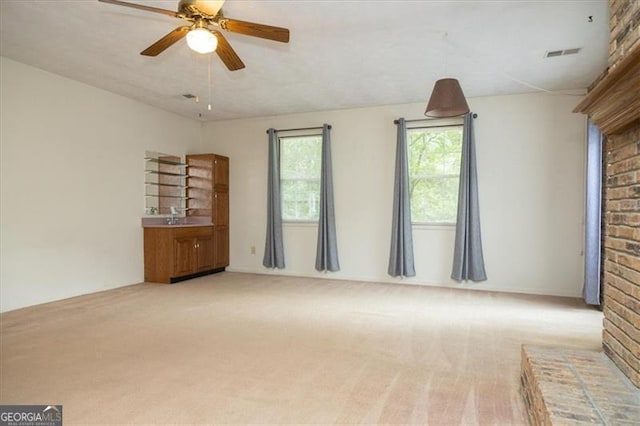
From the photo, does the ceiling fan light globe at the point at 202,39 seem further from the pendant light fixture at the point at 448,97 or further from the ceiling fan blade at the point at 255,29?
the pendant light fixture at the point at 448,97

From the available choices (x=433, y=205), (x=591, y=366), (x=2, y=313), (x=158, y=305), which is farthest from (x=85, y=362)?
(x=433, y=205)

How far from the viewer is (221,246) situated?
20.8 feet

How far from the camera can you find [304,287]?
205 inches

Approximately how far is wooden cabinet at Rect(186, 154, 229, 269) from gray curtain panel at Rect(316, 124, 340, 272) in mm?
1777

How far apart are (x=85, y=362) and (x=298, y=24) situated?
3029 millimetres

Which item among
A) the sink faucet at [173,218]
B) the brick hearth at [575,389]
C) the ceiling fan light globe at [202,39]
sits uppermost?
the ceiling fan light globe at [202,39]

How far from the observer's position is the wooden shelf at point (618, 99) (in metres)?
1.57

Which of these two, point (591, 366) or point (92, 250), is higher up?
point (92, 250)

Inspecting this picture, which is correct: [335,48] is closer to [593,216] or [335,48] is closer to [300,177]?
[300,177]

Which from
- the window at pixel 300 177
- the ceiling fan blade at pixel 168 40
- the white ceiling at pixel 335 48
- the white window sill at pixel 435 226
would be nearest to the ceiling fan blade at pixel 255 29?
the ceiling fan blade at pixel 168 40

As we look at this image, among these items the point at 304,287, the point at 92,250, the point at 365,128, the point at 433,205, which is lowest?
the point at 304,287

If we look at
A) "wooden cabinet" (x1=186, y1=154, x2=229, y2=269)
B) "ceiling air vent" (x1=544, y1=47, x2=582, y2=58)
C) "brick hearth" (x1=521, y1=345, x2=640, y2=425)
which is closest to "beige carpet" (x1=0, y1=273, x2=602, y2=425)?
"brick hearth" (x1=521, y1=345, x2=640, y2=425)

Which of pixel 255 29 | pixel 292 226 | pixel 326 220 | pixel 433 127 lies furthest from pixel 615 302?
pixel 292 226

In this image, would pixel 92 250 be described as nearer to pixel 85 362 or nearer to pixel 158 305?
pixel 158 305
